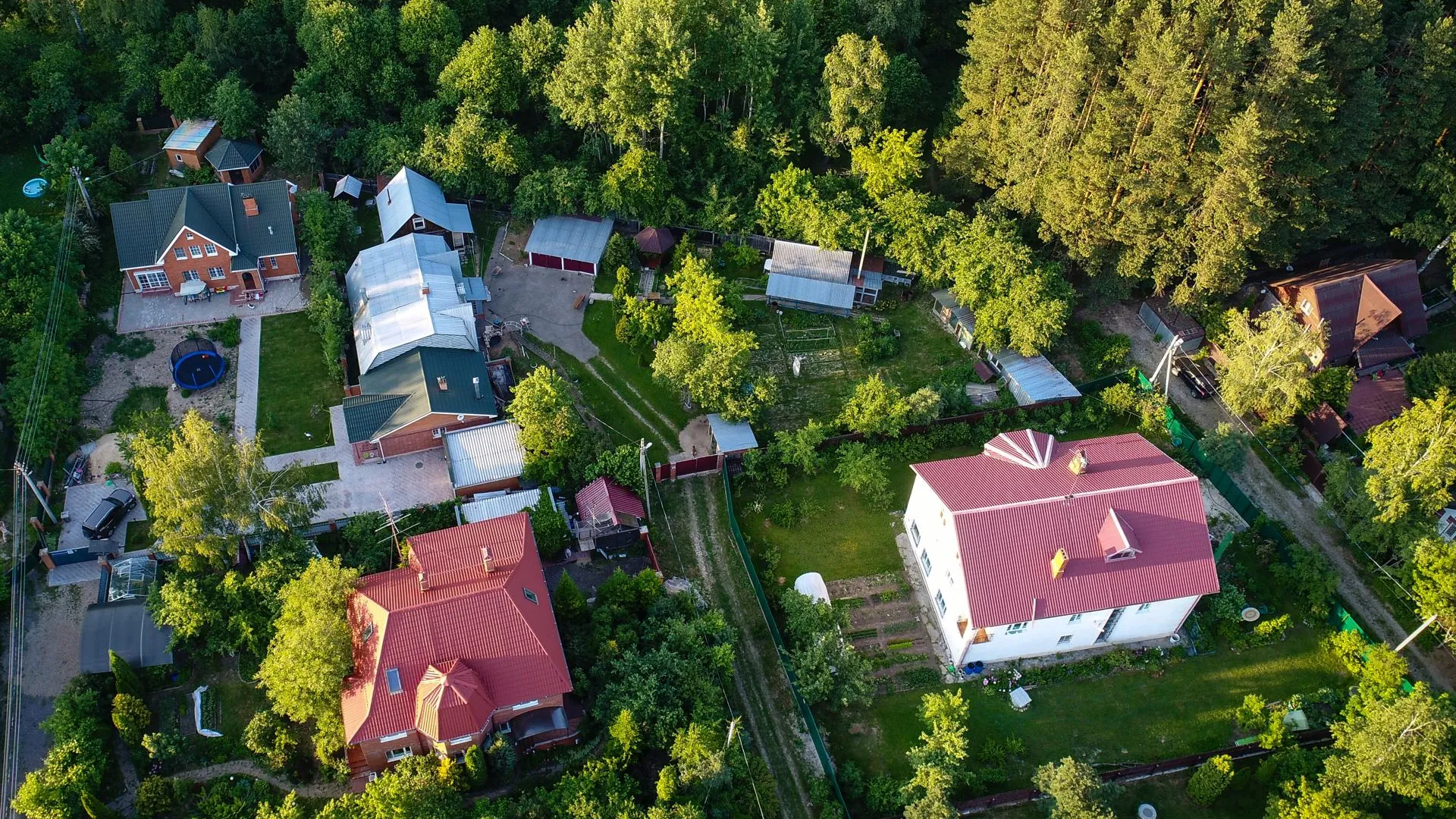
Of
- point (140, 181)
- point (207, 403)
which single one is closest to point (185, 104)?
point (140, 181)

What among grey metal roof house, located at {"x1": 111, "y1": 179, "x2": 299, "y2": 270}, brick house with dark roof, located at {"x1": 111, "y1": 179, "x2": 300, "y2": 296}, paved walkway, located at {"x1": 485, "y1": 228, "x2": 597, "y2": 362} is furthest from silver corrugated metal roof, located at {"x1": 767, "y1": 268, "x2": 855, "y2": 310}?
grey metal roof house, located at {"x1": 111, "y1": 179, "x2": 299, "y2": 270}

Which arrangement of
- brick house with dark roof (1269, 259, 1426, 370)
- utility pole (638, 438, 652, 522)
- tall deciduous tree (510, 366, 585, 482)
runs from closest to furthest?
utility pole (638, 438, 652, 522)
tall deciduous tree (510, 366, 585, 482)
brick house with dark roof (1269, 259, 1426, 370)

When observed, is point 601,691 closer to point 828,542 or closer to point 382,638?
point 382,638

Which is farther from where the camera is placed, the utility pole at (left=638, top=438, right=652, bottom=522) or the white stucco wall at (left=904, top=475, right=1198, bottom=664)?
the utility pole at (left=638, top=438, right=652, bottom=522)

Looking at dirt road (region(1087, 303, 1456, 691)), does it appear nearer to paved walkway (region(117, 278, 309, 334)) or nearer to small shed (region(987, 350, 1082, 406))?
small shed (region(987, 350, 1082, 406))

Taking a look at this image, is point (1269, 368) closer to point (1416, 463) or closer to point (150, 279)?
point (1416, 463)

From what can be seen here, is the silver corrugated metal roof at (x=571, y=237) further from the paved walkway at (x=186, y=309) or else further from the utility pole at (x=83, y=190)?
the utility pole at (x=83, y=190)

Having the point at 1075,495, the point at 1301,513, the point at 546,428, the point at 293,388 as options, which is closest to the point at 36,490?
the point at 293,388
